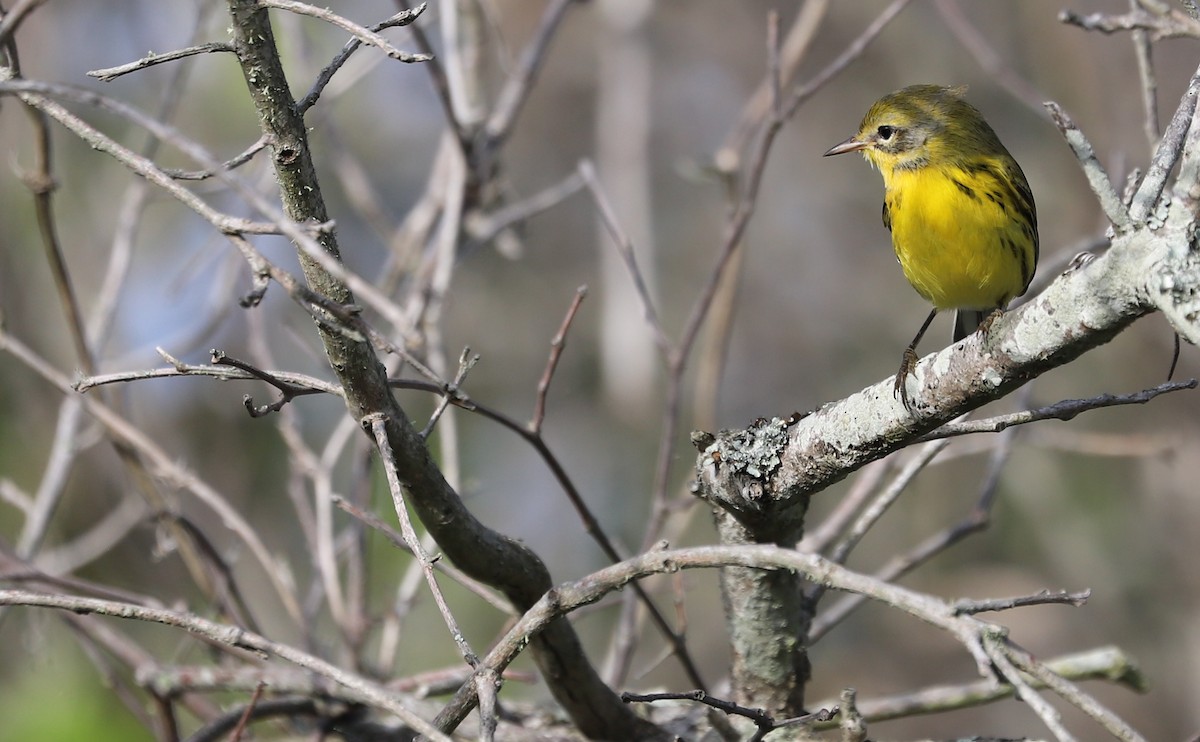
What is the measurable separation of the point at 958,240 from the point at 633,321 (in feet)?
10.4

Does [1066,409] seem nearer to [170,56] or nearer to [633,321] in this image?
[170,56]

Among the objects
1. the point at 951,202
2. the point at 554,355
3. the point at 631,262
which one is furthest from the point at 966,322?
the point at 554,355

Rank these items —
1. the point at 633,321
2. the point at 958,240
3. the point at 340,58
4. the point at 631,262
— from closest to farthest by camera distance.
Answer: the point at 340,58 → the point at 631,262 → the point at 958,240 → the point at 633,321

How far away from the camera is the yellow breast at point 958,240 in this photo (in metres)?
2.81

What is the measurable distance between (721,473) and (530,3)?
6.64 m

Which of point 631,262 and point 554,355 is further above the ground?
point 631,262

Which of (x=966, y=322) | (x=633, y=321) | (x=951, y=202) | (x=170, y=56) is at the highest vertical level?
(x=633, y=321)

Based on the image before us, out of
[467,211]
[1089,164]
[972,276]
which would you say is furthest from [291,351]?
[1089,164]

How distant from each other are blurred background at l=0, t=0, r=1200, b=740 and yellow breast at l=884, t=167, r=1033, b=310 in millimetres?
560

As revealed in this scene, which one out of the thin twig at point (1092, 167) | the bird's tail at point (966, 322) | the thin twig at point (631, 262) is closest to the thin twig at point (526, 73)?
the thin twig at point (631, 262)

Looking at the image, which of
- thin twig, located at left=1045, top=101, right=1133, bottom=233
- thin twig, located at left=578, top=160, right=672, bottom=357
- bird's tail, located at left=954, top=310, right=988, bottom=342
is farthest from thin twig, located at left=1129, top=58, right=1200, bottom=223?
bird's tail, located at left=954, top=310, right=988, bottom=342

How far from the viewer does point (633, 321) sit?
5906mm

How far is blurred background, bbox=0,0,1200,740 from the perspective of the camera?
16.0 feet

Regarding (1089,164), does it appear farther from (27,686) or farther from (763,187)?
(763,187)
